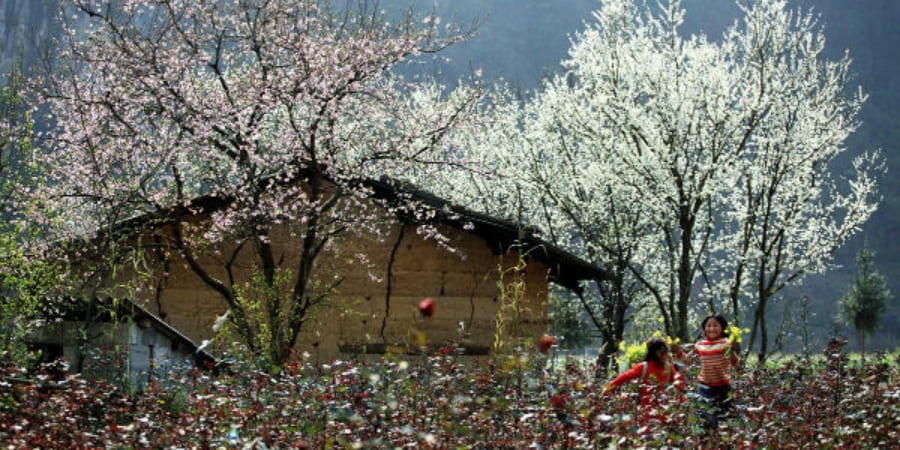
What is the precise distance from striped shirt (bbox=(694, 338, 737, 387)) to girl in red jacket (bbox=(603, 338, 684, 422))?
1.00 feet

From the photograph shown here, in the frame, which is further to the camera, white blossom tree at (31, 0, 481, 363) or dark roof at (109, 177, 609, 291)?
dark roof at (109, 177, 609, 291)

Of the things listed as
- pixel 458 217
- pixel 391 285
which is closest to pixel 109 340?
pixel 391 285

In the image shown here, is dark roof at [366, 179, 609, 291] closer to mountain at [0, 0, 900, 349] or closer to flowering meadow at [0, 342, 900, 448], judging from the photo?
flowering meadow at [0, 342, 900, 448]

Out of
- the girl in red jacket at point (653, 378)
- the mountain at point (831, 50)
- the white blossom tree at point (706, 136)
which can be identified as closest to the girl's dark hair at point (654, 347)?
the girl in red jacket at point (653, 378)

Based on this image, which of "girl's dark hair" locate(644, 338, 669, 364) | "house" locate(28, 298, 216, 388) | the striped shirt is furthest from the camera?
"house" locate(28, 298, 216, 388)

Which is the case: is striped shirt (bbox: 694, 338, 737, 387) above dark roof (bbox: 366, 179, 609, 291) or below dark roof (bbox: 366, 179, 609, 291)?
below

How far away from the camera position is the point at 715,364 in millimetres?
9703

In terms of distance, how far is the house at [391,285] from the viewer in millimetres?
16516

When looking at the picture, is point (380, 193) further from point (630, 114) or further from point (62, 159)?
point (630, 114)

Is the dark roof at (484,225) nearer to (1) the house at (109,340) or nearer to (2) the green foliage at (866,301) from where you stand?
(1) the house at (109,340)

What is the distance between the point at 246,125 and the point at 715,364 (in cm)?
809

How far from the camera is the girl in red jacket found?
7602 millimetres

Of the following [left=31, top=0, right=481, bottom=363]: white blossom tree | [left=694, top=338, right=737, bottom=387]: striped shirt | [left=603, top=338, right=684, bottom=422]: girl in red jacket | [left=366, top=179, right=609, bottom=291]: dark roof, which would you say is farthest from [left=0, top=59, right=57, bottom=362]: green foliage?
[left=694, top=338, right=737, bottom=387]: striped shirt

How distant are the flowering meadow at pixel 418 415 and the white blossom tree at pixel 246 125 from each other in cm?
653
